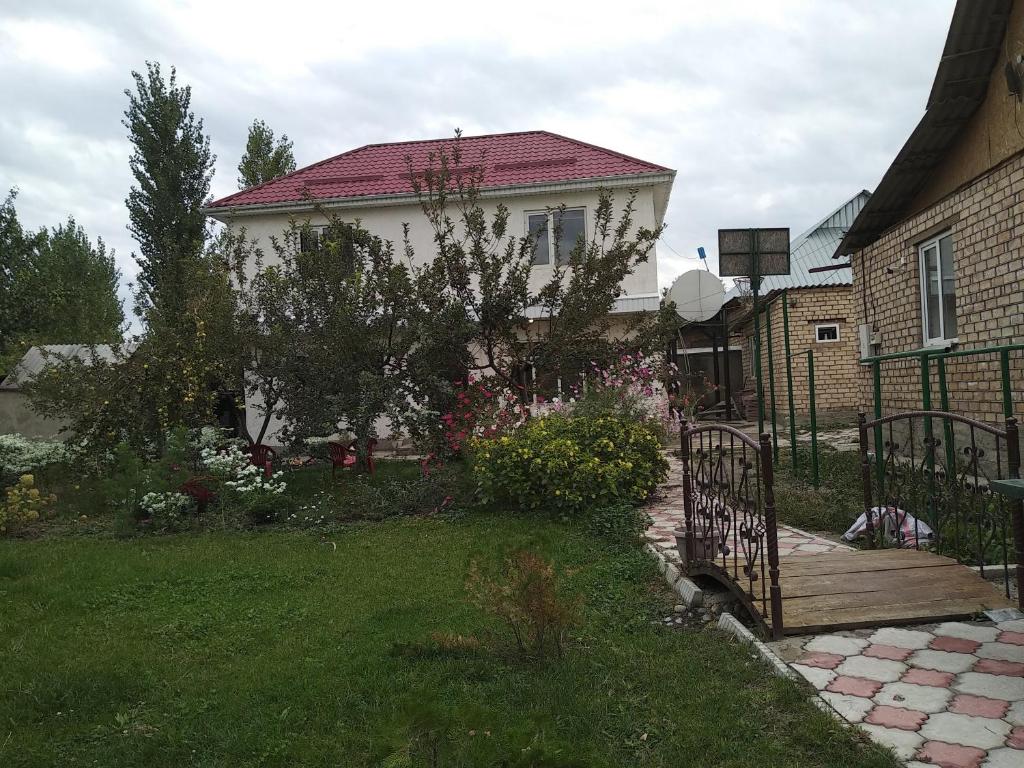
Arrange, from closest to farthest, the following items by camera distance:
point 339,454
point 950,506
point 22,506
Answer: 1. point 950,506
2. point 22,506
3. point 339,454

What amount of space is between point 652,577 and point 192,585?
3458 millimetres

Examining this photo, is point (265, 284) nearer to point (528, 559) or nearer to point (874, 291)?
point (528, 559)

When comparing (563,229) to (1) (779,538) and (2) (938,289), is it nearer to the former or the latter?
(2) (938,289)

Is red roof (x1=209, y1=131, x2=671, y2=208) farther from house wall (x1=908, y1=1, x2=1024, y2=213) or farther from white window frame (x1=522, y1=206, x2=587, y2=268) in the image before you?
house wall (x1=908, y1=1, x2=1024, y2=213)

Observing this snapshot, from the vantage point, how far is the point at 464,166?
16.2m

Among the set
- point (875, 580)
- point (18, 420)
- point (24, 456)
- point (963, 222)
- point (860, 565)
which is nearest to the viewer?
point (875, 580)

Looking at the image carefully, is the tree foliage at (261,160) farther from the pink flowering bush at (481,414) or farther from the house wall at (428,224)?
the pink flowering bush at (481,414)

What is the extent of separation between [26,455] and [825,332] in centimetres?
1622

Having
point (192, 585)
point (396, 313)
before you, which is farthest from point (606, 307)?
point (192, 585)

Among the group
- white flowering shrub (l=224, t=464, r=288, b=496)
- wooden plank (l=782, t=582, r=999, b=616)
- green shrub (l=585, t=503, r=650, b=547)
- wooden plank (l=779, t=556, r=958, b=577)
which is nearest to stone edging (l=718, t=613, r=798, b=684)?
wooden plank (l=782, t=582, r=999, b=616)

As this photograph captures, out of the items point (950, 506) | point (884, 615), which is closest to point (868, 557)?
point (950, 506)

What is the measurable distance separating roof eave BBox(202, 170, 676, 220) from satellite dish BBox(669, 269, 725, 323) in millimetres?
2512

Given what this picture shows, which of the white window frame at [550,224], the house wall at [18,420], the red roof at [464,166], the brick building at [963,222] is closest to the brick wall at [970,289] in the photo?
the brick building at [963,222]

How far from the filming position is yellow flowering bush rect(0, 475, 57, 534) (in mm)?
8344
